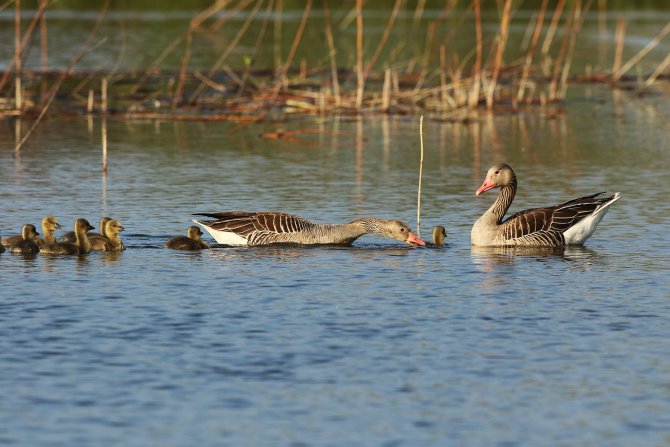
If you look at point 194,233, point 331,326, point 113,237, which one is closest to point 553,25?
point 194,233

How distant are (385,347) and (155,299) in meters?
3.18

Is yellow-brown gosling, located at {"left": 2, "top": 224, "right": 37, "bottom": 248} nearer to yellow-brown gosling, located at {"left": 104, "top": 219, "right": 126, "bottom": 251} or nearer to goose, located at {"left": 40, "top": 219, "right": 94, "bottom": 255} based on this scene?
goose, located at {"left": 40, "top": 219, "right": 94, "bottom": 255}

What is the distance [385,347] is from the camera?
40.2ft

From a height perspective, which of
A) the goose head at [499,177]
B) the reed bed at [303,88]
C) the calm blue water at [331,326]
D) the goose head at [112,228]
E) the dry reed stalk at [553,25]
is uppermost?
the dry reed stalk at [553,25]

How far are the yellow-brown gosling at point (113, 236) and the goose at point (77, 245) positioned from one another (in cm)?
26

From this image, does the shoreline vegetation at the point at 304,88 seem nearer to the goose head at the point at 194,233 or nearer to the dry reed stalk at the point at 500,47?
the dry reed stalk at the point at 500,47

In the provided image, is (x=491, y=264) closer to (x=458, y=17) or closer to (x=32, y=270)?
(x=32, y=270)

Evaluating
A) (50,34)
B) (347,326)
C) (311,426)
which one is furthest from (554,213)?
(50,34)

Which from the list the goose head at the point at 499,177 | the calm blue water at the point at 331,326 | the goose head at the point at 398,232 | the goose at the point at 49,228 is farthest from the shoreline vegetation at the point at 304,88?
the goose at the point at 49,228

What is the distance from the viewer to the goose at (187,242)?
56.7ft

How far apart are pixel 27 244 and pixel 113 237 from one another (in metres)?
1.11

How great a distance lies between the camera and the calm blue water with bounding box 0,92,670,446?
9.93 m

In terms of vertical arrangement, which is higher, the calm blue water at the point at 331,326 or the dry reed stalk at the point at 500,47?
the dry reed stalk at the point at 500,47

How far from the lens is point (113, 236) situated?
17094 mm
